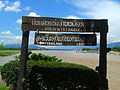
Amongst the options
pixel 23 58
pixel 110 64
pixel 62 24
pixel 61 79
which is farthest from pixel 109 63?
pixel 23 58

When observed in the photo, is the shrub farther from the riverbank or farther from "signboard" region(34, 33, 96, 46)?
the riverbank

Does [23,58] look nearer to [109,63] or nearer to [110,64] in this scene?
[110,64]

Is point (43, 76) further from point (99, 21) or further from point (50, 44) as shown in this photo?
point (99, 21)

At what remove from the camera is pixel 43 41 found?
891 cm

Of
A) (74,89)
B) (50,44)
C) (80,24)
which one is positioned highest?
(80,24)

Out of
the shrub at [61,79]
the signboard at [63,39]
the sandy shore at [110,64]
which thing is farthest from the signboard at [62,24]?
the sandy shore at [110,64]

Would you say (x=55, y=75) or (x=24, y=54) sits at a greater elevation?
(x=24, y=54)

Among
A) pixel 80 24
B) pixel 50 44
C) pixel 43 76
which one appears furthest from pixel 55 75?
pixel 80 24

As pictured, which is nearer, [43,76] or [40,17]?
[40,17]

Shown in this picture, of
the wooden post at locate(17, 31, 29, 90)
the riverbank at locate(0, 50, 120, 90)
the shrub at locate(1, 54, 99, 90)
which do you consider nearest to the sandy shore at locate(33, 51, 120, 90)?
the riverbank at locate(0, 50, 120, 90)

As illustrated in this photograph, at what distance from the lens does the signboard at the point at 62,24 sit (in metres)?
8.66

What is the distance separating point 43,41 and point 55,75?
130 centimetres

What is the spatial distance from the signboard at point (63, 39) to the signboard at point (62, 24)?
243 mm

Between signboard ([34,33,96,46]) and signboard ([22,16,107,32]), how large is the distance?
0.24 m
